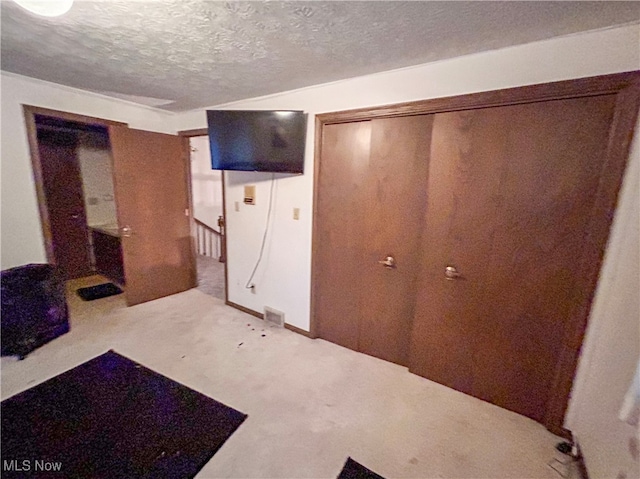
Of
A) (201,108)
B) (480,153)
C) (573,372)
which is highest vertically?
(201,108)

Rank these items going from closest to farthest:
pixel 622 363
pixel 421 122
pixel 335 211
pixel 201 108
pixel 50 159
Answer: pixel 622 363 < pixel 421 122 < pixel 335 211 < pixel 201 108 < pixel 50 159

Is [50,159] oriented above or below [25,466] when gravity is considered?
above

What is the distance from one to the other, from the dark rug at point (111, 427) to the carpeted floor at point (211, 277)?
1.60 m

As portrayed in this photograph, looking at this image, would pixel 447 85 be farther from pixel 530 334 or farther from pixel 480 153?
pixel 530 334

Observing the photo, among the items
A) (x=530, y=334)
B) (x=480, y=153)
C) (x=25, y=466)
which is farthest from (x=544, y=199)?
(x=25, y=466)

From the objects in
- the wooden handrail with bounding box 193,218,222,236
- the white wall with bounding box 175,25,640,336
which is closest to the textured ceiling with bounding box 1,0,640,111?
the white wall with bounding box 175,25,640,336

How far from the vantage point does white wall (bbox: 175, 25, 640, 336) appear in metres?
1.36

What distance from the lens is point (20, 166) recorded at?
2430 mm

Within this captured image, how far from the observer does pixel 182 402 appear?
1.75m

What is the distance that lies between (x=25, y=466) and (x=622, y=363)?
9.52ft

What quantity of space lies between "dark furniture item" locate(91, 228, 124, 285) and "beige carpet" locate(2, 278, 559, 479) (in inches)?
40.6

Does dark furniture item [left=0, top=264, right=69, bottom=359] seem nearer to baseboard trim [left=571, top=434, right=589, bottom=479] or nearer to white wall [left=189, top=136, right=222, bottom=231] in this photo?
white wall [left=189, top=136, right=222, bottom=231]

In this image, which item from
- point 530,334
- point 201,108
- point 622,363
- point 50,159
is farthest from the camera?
point 50,159

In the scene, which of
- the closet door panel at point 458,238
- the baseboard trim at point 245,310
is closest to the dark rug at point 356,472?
the closet door panel at point 458,238
